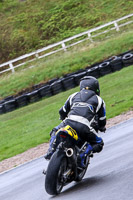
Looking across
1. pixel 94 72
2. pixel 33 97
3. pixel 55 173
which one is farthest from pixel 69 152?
pixel 33 97

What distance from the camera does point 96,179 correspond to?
7.00m

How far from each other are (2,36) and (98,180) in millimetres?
42322

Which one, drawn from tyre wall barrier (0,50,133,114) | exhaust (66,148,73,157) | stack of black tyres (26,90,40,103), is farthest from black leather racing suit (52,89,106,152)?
stack of black tyres (26,90,40,103)

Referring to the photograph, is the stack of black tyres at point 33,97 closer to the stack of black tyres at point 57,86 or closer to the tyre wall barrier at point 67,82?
the tyre wall barrier at point 67,82

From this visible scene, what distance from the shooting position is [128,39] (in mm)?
31328

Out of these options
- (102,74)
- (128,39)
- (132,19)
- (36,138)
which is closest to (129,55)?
(102,74)

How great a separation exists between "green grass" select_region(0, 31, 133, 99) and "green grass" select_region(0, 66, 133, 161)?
250 inches

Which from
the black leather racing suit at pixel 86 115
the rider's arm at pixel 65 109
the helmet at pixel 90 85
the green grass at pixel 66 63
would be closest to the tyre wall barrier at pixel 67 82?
the green grass at pixel 66 63

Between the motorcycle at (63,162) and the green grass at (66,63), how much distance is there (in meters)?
23.0

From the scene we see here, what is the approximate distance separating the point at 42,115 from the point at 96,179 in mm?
13312

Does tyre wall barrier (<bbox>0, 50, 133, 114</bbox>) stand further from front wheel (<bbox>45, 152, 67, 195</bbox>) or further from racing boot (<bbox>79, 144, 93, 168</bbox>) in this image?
front wheel (<bbox>45, 152, 67, 195</bbox>)

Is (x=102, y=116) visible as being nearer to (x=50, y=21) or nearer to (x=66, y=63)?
(x=66, y=63)

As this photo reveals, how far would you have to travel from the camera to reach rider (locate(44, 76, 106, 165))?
6.98 meters

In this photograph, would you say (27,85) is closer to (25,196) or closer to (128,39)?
(128,39)
